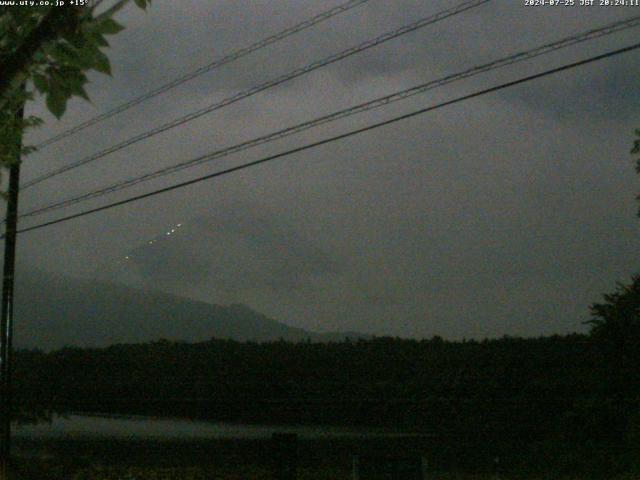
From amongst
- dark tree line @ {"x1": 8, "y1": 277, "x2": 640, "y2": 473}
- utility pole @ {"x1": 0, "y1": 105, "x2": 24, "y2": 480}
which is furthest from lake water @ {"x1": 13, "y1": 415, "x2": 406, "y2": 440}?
utility pole @ {"x1": 0, "y1": 105, "x2": 24, "y2": 480}

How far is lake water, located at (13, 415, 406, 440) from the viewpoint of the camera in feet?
69.8

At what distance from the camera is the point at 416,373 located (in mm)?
23312

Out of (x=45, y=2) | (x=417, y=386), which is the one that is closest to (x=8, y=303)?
(x=417, y=386)

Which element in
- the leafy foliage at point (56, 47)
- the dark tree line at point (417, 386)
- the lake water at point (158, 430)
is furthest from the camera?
the lake water at point (158, 430)

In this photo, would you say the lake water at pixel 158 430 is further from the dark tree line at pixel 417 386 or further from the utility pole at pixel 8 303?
the utility pole at pixel 8 303

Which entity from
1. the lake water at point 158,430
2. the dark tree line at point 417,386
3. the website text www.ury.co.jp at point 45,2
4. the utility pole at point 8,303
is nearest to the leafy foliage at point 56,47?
the website text www.ury.co.jp at point 45,2

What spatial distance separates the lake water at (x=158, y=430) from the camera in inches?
837

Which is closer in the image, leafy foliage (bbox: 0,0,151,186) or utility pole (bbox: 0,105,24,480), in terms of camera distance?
leafy foliage (bbox: 0,0,151,186)

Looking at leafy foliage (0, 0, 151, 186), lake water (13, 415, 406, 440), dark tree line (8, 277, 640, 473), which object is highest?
leafy foliage (0, 0, 151, 186)

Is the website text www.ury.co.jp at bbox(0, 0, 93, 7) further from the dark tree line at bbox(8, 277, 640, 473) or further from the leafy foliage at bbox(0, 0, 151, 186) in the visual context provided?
the dark tree line at bbox(8, 277, 640, 473)

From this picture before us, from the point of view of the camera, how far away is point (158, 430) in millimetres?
23328

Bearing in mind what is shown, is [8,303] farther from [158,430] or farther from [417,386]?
[417,386]

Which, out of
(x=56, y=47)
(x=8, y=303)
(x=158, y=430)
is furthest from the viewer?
(x=158, y=430)

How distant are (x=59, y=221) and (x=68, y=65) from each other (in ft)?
41.7
